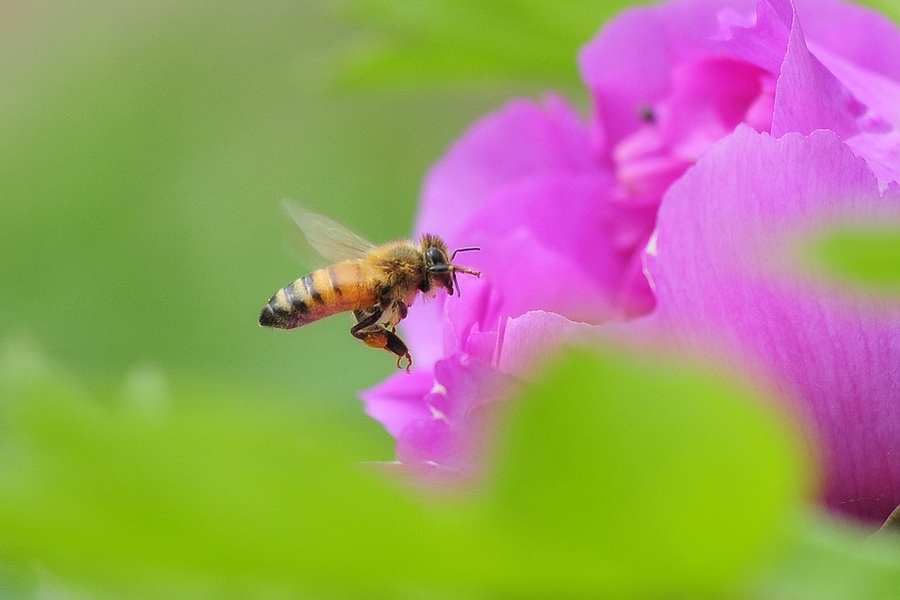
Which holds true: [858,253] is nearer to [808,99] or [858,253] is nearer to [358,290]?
[808,99]

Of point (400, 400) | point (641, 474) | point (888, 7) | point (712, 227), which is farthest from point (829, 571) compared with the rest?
point (888, 7)

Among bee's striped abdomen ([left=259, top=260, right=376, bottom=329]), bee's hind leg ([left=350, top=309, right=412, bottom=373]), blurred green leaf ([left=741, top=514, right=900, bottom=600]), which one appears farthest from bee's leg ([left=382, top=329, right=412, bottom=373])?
blurred green leaf ([left=741, top=514, right=900, bottom=600])

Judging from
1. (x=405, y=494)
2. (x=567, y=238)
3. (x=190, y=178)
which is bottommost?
(x=405, y=494)

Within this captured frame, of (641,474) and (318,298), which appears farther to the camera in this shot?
(318,298)

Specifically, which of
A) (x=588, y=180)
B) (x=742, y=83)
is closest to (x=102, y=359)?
(x=588, y=180)

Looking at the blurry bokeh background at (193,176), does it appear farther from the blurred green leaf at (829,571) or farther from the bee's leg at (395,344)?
the blurred green leaf at (829,571)

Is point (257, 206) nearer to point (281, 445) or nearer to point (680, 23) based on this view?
point (680, 23)
